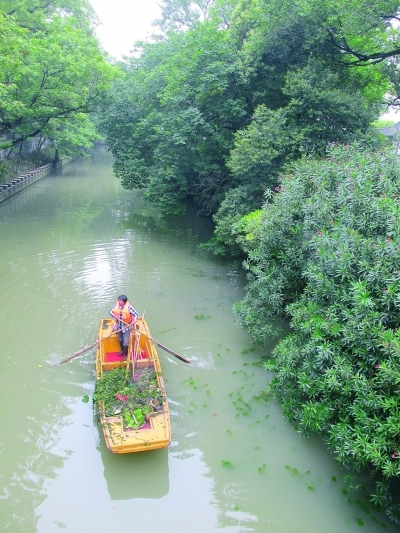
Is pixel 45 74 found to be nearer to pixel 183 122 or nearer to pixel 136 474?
pixel 183 122

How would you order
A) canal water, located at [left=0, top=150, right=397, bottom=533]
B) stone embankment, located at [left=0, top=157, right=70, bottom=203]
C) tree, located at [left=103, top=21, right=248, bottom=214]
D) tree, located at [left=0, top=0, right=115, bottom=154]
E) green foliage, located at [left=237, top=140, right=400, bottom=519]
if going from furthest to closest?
1. stone embankment, located at [left=0, top=157, right=70, bottom=203]
2. tree, located at [left=0, top=0, right=115, bottom=154]
3. tree, located at [left=103, top=21, right=248, bottom=214]
4. canal water, located at [left=0, top=150, right=397, bottom=533]
5. green foliage, located at [left=237, top=140, right=400, bottom=519]

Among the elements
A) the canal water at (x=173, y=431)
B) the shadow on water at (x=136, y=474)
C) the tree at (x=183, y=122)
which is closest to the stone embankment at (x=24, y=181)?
the tree at (x=183, y=122)

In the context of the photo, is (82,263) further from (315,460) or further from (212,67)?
(315,460)

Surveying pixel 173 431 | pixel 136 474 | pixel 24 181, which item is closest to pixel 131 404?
pixel 173 431

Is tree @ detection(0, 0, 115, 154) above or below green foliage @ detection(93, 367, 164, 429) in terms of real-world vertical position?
above

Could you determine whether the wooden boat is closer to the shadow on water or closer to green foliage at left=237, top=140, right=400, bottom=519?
the shadow on water

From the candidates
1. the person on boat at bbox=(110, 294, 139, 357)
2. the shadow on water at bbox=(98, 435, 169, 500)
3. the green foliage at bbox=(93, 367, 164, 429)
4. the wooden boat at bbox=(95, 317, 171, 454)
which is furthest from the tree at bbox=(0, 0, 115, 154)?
the shadow on water at bbox=(98, 435, 169, 500)
